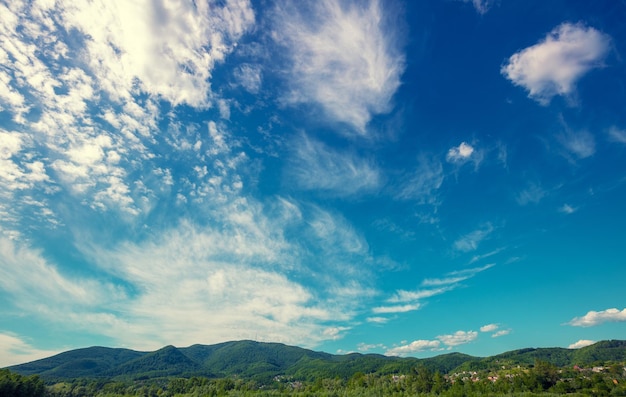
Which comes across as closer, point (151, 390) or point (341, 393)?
point (341, 393)

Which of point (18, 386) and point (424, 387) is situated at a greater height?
point (18, 386)

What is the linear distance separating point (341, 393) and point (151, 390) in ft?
251

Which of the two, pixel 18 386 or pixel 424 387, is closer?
pixel 18 386

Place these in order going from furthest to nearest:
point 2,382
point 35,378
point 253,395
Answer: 1. point 253,395
2. point 35,378
3. point 2,382

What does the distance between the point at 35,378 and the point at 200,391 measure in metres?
49.0

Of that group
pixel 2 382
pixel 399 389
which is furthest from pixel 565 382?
pixel 2 382

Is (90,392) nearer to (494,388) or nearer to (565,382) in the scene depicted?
(494,388)

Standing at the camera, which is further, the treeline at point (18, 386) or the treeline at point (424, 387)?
the treeline at point (424, 387)

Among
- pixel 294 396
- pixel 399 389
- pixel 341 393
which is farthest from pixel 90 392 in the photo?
pixel 399 389

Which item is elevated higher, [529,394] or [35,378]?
[35,378]

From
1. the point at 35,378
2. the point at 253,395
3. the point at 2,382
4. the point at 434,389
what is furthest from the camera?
the point at 434,389

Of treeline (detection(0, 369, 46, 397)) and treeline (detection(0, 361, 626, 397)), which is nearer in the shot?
treeline (detection(0, 369, 46, 397))

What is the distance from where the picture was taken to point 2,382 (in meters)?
77.1

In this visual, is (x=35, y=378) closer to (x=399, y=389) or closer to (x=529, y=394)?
(x=399, y=389)
